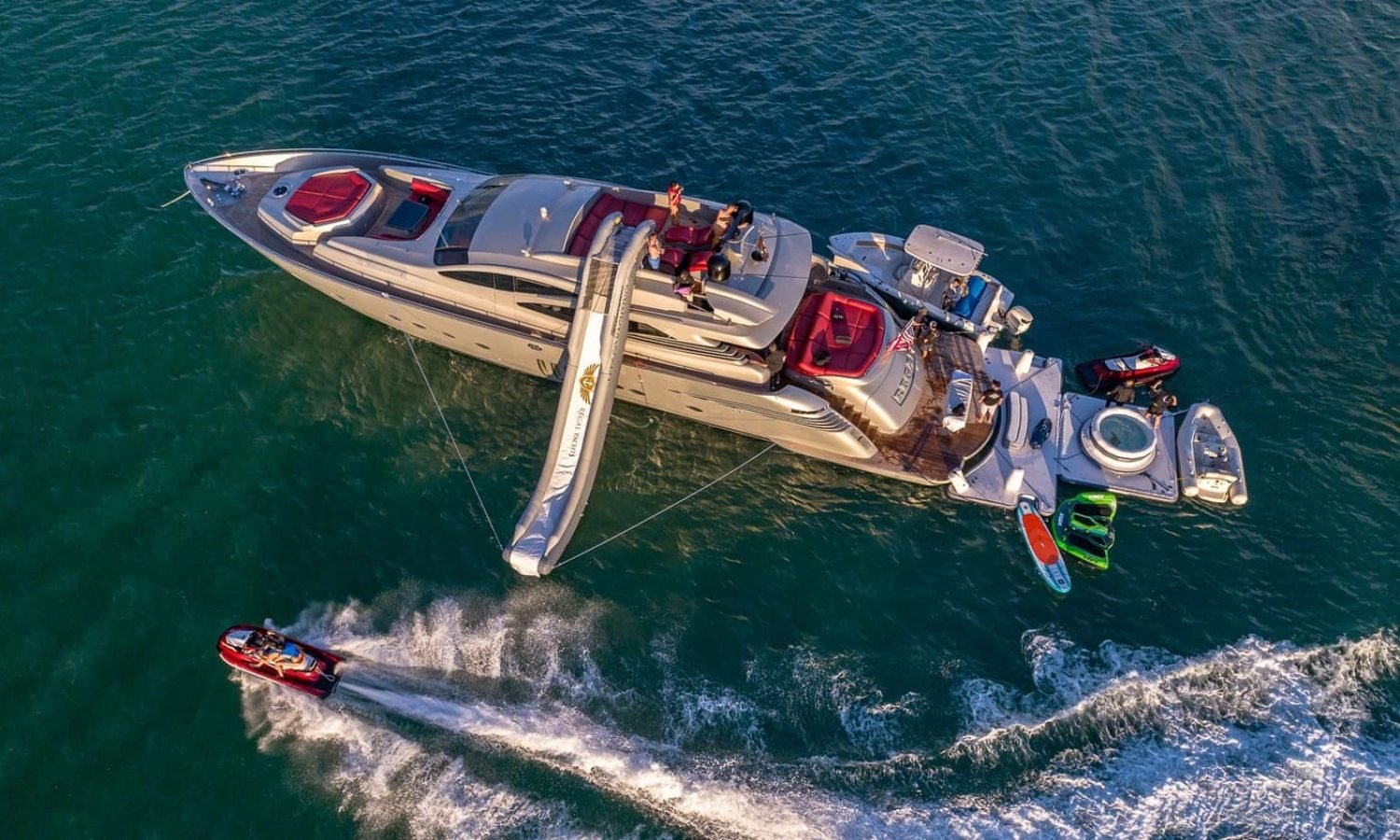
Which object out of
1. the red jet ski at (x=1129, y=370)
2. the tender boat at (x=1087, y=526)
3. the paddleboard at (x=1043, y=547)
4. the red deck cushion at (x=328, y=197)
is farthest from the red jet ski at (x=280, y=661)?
the red jet ski at (x=1129, y=370)

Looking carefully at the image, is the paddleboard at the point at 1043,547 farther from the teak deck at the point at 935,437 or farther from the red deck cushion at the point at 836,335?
the red deck cushion at the point at 836,335

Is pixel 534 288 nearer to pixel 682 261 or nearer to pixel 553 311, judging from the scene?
pixel 553 311

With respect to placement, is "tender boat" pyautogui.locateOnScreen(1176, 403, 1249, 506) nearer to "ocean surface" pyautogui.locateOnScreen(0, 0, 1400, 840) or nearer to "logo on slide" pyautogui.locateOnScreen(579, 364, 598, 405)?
"ocean surface" pyautogui.locateOnScreen(0, 0, 1400, 840)

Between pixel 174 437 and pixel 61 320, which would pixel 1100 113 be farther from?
pixel 61 320

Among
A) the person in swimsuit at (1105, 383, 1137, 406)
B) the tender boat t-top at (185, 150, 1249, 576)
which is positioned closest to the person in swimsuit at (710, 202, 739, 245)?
the tender boat t-top at (185, 150, 1249, 576)

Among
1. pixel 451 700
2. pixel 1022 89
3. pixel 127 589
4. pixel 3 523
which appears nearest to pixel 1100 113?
pixel 1022 89
